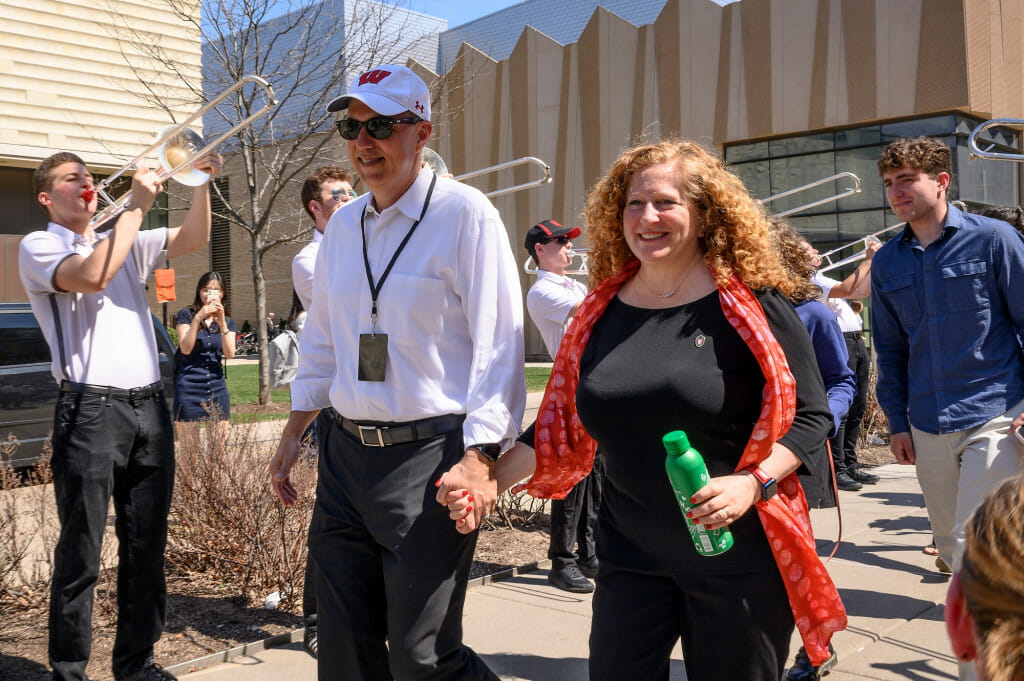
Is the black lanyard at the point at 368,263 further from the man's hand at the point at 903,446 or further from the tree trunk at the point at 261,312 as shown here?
the tree trunk at the point at 261,312

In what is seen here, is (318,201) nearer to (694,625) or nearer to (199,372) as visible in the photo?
(694,625)

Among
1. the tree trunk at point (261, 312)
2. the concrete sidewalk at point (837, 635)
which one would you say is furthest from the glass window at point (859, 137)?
the concrete sidewalk at point (837, 635)

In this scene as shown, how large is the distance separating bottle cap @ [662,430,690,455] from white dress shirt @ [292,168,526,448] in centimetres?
59

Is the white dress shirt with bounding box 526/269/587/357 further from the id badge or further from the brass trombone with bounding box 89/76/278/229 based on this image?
the id badge

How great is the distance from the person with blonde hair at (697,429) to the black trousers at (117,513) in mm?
1851

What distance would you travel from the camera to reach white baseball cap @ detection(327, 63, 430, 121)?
288 cm

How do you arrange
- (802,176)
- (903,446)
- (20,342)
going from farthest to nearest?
(802,176)
(20,342)
(903,446)

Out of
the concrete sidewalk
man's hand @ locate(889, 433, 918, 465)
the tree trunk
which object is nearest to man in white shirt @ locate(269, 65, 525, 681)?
the concrete sidewalk

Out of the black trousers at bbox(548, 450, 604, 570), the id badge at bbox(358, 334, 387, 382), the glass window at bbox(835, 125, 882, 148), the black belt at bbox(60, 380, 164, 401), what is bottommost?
the black trousers at bbox(548, 450, 604, 570)

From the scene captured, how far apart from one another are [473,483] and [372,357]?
504 millimetres

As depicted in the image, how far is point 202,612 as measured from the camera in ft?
16.0

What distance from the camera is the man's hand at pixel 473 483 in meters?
2.60

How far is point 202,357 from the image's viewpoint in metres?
8.16

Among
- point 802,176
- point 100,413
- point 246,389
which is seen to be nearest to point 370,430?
point 100,413
